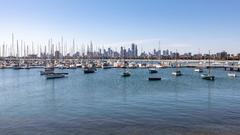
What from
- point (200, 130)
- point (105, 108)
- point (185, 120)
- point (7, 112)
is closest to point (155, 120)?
point (185, 120)

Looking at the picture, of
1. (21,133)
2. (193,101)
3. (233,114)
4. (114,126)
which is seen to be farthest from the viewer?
(193,101)

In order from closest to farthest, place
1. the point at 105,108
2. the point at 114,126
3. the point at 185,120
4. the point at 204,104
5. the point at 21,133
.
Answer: the point at 21,133
the point at 114,126
the point at 185,120
the point at 105,108
the point at 204,104

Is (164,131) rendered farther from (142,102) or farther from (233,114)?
(142,102)

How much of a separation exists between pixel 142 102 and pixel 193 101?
9369 mm

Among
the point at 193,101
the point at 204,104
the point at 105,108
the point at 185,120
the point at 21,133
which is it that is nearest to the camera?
the point at 21,133

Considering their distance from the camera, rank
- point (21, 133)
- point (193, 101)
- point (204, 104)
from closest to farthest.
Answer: point (21, 133) → point (204, 104) → point (193, 101)

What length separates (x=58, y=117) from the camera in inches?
1825

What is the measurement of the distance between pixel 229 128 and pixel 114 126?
13.1m

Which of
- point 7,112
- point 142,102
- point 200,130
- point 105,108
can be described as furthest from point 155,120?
point 7,112

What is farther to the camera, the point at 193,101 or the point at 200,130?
the point at 193,101

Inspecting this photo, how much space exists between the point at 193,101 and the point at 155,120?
20.0 m

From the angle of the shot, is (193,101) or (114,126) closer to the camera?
(114,126)

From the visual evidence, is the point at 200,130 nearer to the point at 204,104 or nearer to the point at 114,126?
the point at 114,126

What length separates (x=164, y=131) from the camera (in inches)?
1501
